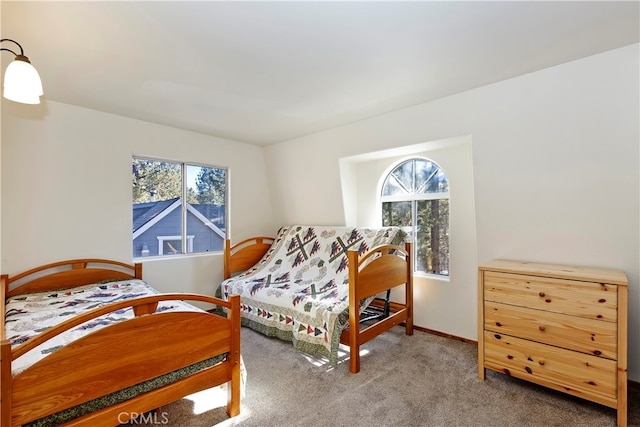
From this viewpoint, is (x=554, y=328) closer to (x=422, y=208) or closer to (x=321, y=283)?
(x=422, y=208)

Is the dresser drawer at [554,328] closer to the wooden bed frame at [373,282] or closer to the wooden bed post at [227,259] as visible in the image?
the wooden bed frame at [373,282]

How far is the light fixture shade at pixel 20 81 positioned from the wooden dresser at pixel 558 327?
2961 mm

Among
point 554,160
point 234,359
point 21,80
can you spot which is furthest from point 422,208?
point 21,80

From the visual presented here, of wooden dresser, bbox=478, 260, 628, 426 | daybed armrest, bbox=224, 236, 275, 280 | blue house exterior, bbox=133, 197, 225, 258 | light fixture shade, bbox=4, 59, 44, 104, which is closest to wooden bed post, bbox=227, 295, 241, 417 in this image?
light fixture shade, bbox=4, 59, 44, 104

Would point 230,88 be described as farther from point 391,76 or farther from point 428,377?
point 428,377

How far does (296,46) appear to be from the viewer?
1826mm

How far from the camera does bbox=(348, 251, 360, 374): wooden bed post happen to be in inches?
92.8

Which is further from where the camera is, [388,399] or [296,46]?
[388,399]

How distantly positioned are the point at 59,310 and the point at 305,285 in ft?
6.62

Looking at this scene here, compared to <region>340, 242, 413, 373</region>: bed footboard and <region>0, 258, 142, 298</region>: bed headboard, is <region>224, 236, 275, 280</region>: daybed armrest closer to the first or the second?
<region>0, 258, 142, 298</region>: bed headboard

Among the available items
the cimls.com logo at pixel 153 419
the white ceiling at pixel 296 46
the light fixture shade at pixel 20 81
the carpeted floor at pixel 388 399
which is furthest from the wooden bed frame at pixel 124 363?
the white ceiling at pixel 296 46

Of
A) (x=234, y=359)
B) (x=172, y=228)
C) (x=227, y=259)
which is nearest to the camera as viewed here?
(x=234, y=359)

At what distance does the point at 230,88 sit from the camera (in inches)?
95.5

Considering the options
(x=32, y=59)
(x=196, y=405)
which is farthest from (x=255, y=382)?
(x=32, y=59)
